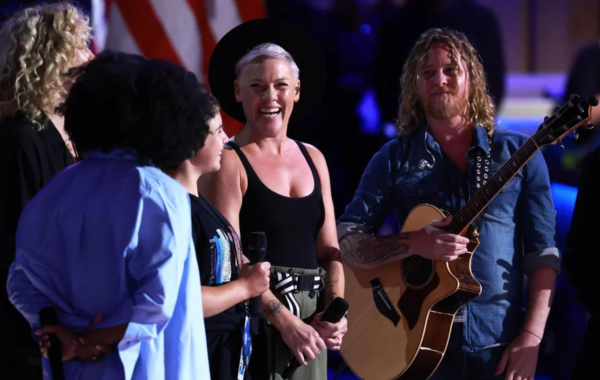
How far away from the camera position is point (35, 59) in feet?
10.0

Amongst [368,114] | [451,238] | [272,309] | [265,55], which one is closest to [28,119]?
[265,55]

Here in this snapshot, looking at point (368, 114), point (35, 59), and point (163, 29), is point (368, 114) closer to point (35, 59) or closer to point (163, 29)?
point (163, 29)

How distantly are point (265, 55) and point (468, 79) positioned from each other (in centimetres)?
81

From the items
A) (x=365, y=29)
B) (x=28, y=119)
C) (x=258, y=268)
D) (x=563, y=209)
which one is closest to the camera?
(x=258, y=268)

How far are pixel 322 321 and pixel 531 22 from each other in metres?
6.00

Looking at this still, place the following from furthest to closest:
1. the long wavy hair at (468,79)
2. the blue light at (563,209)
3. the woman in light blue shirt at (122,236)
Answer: the blue light at (563,209) → the long wavy hair at (468,79) → the woman in light blue shirt at (122,236)

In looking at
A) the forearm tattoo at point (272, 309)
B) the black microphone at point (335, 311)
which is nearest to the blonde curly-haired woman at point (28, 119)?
the forearm tattoo at point (272, 309)

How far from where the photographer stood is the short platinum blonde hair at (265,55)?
3385mm

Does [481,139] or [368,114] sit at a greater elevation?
[481,139]

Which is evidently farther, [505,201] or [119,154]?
[505,201]

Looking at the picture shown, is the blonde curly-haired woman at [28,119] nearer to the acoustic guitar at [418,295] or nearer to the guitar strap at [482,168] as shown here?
the acoustic guitar at [418,295]

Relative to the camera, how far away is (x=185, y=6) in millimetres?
5766

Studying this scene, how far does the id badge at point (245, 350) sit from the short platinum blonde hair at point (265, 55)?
0.99 metres

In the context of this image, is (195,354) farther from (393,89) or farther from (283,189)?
(393,89)
